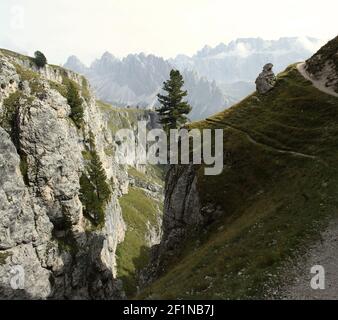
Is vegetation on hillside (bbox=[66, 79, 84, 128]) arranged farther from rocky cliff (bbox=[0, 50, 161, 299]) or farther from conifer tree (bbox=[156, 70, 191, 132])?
conifer tree (bbox=[156, 70, 191, 132])

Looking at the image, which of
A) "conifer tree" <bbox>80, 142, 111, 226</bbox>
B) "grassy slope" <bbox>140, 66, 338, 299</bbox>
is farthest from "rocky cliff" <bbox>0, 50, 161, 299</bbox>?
"grassy slope" <bbox>140, 66, 338, 299</bbox>

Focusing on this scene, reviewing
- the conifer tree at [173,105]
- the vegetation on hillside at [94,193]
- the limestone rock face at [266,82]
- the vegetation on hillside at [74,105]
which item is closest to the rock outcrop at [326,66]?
the limestone rock face at [266,82]

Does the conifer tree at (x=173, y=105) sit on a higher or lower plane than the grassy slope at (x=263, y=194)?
higher

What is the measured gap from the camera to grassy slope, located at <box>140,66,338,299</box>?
110 feet

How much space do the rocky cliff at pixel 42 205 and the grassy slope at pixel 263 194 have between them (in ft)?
161

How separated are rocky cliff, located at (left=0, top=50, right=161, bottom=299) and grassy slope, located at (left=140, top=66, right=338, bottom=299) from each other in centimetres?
4904

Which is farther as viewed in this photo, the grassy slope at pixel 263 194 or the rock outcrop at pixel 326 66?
the rock outcrop at pixel 326 66

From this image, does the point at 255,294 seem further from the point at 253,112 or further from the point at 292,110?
the point at 253,112

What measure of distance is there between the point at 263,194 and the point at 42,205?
7332cm

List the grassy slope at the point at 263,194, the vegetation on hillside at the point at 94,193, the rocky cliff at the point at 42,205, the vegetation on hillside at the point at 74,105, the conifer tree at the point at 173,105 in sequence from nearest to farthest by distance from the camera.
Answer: the grassy slope at the point at 263,194
the conifer tree at the point at 173,105
the rocky cliff at the point at 42,205
the vegetation on hillside at the point at 94,193
the vegetation on hillside at the point at 74,105

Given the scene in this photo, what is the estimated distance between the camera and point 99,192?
5330 inches

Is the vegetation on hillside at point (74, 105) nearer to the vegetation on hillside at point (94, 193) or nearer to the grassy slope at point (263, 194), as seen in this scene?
the vegetation on hillside at point (94, 193)

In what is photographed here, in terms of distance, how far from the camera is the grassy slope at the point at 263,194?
1324 inches
